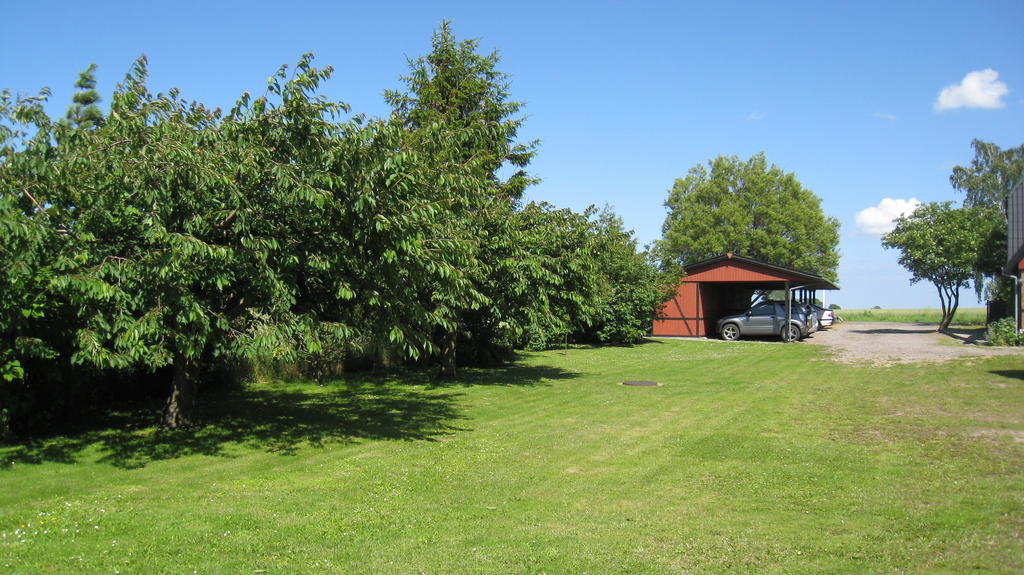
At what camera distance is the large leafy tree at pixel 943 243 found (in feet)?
106

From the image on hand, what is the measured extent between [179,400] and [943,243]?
33723 millimetres

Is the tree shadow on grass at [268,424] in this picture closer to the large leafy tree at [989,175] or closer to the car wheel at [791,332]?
the car wheel at [791,332]

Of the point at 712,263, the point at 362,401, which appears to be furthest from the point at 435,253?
the point at 712,263

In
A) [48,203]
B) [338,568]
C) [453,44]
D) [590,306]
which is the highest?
[453,44]

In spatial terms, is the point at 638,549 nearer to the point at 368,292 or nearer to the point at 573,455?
the point at 573,455

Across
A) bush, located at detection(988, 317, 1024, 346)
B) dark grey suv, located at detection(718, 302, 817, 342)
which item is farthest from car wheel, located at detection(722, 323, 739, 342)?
bush, located at detection(988, 317, 1024, 346)

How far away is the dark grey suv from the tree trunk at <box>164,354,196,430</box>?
24513 mm

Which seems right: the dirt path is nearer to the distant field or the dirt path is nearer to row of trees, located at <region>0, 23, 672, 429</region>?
row of trees, located at <region>0, 23, 672, 429</region>

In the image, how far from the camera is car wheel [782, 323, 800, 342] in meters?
29.3

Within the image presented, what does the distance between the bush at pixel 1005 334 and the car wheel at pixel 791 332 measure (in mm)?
6643

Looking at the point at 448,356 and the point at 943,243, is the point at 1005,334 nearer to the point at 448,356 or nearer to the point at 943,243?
the point at 943,243

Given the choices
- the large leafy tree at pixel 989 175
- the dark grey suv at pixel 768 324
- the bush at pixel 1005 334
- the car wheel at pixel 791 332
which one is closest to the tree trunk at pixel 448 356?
the dark grey suv at pixel 768 324

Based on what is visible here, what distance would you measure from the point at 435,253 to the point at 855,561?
5827 millimetres

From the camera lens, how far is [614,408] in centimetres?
1237
